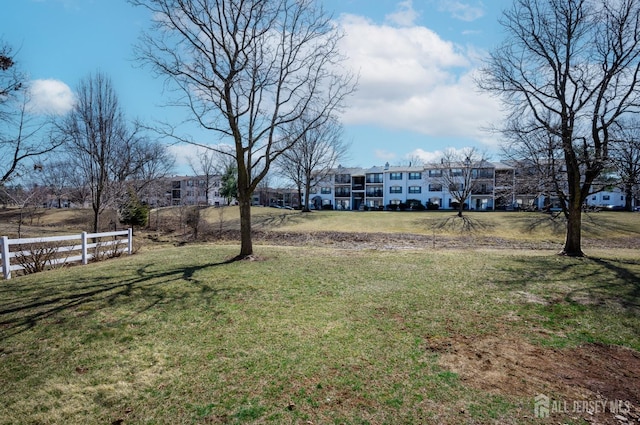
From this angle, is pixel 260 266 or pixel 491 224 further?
pixel 491 224

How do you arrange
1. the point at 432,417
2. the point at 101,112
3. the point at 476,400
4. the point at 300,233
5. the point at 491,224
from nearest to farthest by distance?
the point at 432,417 < the point at 476,400 < the point at 101,112 < the point at 300,233 < the point at 491,224

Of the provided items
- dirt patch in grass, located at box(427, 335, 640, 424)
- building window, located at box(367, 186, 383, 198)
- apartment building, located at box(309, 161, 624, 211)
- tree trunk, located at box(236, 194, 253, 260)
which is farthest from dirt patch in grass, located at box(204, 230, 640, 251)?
building window, located at box(367, 186, 383, 198)

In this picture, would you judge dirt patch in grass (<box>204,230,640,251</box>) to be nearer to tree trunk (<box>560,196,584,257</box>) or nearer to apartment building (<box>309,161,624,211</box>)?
tree trunk (<box>560,196,584,257</box>)

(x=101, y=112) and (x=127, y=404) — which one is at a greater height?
(x=101, y=112)

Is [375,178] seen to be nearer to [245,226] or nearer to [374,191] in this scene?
[374,191]

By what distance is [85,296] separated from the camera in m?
7.72

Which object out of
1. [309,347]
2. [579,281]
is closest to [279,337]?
[309,347]

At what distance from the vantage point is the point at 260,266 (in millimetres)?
11812

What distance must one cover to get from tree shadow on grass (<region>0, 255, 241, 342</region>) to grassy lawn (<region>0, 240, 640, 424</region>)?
43 mm

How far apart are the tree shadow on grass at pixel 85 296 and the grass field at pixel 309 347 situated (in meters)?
0.05

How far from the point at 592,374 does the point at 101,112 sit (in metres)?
22.1

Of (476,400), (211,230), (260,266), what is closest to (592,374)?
(476,400)

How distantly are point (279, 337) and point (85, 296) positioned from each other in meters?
5.06

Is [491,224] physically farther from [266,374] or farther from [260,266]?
[266,374]
